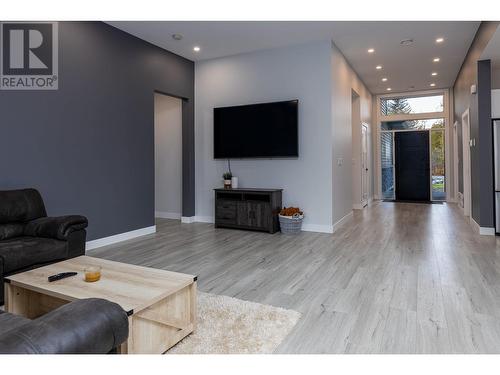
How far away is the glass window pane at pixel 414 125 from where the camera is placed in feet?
29.9

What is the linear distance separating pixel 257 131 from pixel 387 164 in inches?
231

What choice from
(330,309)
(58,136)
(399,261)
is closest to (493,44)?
(399,261)

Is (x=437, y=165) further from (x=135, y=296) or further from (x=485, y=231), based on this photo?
(x=135, y=296)

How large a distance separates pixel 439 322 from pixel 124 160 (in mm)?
4166

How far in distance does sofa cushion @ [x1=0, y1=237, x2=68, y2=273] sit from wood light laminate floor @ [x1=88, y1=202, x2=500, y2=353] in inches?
35.3

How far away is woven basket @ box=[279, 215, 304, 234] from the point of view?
501 centimetres

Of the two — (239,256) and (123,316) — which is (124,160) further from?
(123,316)

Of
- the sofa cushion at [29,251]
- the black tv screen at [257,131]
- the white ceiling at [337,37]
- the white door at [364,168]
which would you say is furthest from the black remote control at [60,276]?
the white door at [364,168]

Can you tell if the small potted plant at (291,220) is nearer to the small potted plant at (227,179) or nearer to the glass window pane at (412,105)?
the small potted plant at (227,179)

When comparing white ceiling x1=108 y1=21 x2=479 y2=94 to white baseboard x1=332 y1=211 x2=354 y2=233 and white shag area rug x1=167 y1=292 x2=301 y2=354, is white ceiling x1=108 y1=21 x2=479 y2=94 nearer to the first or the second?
white baseboard x1=332 y1=211 x2=354 y2=233

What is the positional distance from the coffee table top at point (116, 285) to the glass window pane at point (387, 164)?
898 centimetres

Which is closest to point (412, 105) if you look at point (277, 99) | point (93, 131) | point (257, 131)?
point (277, 99)

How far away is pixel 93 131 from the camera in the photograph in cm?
428

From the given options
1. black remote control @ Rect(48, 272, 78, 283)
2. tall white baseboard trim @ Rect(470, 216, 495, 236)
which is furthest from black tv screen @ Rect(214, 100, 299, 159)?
black remote control @ Rect(48, 272, 78, 283)
